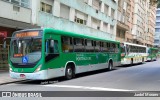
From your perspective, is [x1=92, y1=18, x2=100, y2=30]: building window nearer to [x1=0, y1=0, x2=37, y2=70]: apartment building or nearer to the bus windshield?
[x1=0, y1=0, x2=37, y2=70]: apartment building

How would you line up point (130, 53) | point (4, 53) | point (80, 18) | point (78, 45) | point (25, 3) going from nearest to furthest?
point (78, 45)
point (4, 53)
point (25, 3)
point (130, 53)
point (80, 18)

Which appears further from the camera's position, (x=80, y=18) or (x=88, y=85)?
(x=80, y=18)

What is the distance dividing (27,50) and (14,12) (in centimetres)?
851

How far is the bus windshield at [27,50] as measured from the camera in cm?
1472

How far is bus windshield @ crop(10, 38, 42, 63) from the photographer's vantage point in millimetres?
14716

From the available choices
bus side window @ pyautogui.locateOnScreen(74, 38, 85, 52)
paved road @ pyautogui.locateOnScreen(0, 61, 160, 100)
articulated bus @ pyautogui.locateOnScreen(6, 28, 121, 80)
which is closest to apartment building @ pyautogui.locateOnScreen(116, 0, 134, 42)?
bus side window @ pyautogui.locateOnScreen(74, 38, 85, 52)

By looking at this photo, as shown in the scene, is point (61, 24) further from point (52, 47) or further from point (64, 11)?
point (52, 47)

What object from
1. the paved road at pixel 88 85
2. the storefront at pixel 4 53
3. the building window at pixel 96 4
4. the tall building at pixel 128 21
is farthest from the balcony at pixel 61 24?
the tall building at pixel 128 21

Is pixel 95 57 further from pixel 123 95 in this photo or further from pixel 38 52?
pixel 123 95

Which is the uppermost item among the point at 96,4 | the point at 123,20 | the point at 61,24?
the point at 96,4

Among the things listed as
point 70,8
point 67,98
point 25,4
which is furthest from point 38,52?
point 70,8

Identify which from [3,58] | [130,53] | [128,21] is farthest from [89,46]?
[128,21]

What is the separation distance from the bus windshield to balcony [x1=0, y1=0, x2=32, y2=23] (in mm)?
6720

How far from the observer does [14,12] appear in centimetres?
2253
